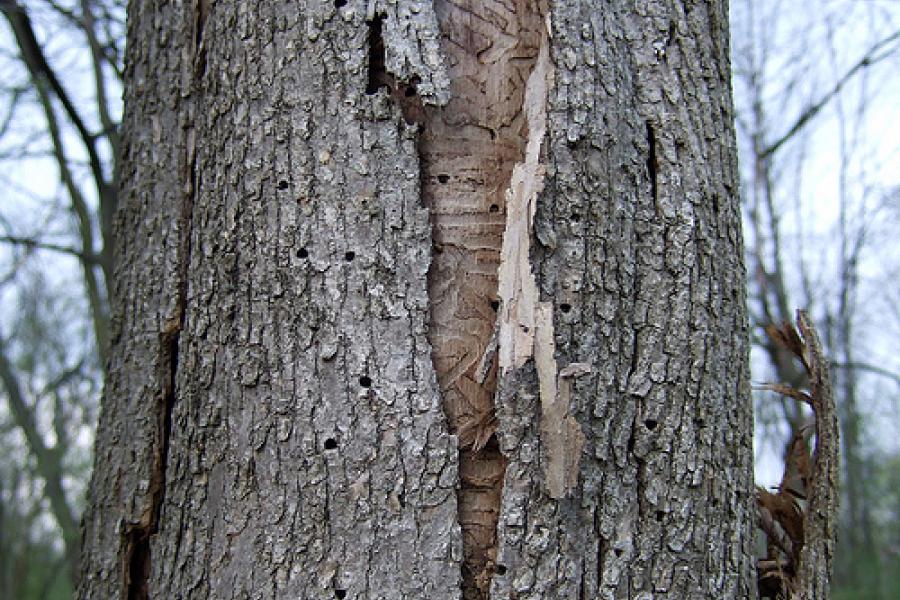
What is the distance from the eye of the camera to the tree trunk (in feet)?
4.12

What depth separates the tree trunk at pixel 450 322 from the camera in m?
1.25

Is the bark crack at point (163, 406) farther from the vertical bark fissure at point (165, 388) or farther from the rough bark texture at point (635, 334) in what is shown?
the rough bark texture at point (635, 334)

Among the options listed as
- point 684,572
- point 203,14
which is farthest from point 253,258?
point 684,572

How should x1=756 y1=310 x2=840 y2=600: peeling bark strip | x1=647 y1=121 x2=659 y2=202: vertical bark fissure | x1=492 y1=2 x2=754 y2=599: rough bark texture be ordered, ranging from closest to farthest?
x1=492 y1=2 x2=754 y2=599: rough bark texture
x1=647 y1=121 x2=659 y2=202: vertical bark fissure
x1=756 y1=310 x2=840 y2=600: peeling bark strip

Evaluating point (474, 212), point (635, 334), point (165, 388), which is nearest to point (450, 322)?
point (474, 212)

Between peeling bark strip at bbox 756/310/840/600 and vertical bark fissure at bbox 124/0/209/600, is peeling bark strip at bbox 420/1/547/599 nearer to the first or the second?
vertical bark fissure at bbox 124/0/209/600

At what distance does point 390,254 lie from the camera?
1319mm

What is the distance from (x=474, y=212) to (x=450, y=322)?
20 centimetres

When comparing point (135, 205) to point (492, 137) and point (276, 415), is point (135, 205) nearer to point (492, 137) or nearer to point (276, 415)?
point (276, 415)

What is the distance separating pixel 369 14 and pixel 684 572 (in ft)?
3.62

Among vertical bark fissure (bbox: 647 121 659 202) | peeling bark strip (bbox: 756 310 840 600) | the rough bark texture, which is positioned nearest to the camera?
the rough bark texture

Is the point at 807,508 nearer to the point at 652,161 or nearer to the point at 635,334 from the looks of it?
the point at 635,334

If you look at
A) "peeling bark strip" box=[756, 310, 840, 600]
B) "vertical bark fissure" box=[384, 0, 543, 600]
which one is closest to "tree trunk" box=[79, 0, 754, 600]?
"vertical bark fissure" box=[384, 0, 543, 600]

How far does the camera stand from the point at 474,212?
4.54 ft
